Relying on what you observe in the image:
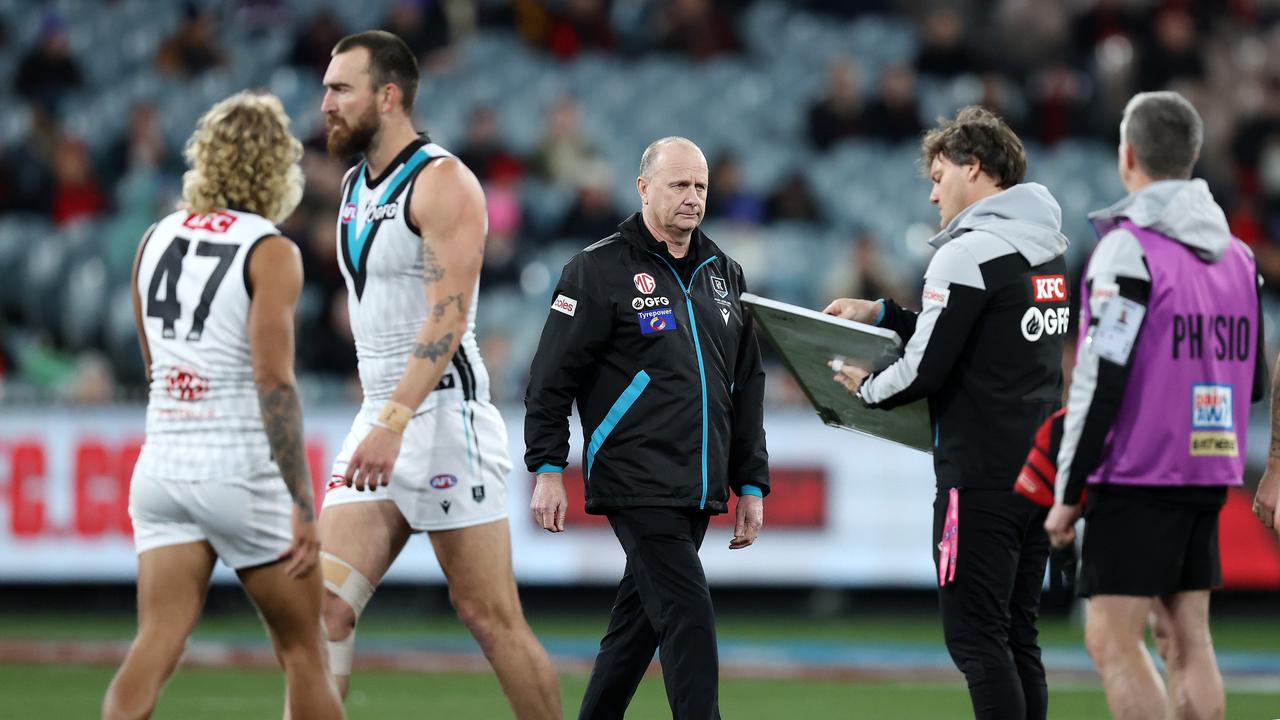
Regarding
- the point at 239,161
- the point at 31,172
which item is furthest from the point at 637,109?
the point at 239,161

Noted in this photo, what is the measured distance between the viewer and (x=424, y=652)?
1142 centimetres

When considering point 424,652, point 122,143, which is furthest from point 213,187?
point 122,143

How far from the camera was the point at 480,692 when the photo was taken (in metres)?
9.71

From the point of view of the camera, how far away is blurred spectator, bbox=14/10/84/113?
57.7 feet

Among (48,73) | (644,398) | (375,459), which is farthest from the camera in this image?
(48,73)

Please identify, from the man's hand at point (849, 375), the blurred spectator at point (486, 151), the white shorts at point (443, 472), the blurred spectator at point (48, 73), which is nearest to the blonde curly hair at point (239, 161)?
the white shorts at point (443, 472)

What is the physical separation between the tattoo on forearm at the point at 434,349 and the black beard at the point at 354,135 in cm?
84

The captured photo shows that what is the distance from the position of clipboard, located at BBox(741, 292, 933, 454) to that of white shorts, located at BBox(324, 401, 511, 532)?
119 cm

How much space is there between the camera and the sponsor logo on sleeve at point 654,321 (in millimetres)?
6469

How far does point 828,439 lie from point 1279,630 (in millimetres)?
3712

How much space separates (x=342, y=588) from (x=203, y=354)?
42.5 inches

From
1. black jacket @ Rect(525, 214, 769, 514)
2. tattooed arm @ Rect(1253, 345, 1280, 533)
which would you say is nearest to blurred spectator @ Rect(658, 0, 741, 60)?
black jacket @ Rect(525, 214, 769, 514)

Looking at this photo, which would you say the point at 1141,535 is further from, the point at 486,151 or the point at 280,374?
the point at 486,151

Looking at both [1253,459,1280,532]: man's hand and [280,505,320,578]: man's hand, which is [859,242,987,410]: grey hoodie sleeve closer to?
[1253,459,1280,532]: man's hand
